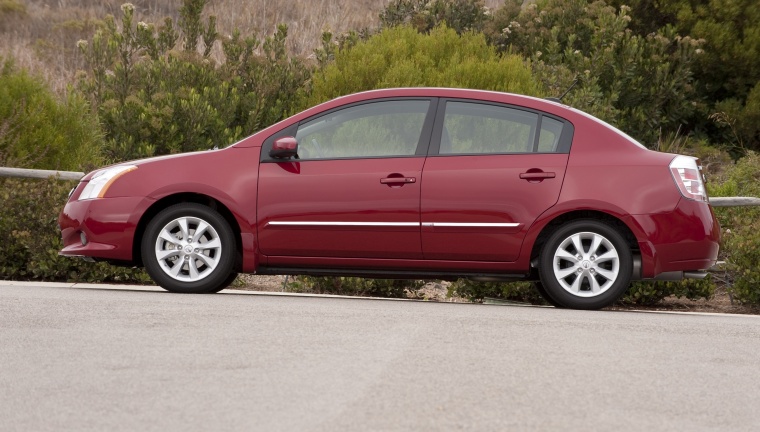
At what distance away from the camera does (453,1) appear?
23234mm

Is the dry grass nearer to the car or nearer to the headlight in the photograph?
the headlight

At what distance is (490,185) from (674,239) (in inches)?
53.3

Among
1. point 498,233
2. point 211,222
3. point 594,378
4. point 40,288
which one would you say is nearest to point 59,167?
point 40,288

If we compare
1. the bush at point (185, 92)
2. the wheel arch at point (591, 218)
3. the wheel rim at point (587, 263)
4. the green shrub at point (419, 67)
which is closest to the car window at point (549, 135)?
the wheel arch at point (591, 218)

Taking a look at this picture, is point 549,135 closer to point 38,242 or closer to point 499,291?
point 499,291

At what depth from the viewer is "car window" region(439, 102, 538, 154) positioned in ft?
32.2

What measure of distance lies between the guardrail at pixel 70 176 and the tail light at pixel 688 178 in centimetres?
239

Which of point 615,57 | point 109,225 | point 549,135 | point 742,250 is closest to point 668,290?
point 742,250

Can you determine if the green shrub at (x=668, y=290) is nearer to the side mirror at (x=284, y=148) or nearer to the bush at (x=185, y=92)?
the side mirror at (x=284, y=148)

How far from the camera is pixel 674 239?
9516 millimetres

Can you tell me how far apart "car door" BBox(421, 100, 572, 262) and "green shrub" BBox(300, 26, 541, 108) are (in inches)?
230

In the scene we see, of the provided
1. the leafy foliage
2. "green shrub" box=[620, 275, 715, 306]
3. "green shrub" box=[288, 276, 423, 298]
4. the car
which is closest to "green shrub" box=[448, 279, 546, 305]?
"green shrub" box=[288, 276, 423, 298]

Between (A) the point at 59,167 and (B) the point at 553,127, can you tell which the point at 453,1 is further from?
(B) the point at 553,127

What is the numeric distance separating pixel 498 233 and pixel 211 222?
211 cm
